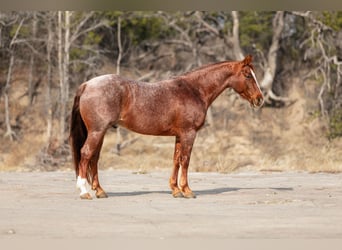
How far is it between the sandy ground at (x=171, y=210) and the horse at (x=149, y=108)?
2.02ft

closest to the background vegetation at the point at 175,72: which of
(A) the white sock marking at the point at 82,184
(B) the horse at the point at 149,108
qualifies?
(B) the horse at the point at 149,108

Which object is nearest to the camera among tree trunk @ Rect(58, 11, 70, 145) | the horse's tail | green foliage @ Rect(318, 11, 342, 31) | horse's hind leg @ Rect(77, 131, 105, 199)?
horse's hind leg @ Rect(77, 131, 105, 199)

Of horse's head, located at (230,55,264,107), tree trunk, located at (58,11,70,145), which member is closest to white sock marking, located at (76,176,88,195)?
horse's head, located at (230,55,264,107)

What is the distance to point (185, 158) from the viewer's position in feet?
37.6

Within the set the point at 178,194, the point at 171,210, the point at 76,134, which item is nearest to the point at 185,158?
the point at 178,194

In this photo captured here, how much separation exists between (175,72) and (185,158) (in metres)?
22.5

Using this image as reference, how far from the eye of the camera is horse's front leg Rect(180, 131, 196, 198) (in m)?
11.3

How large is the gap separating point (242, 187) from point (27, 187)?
390cm

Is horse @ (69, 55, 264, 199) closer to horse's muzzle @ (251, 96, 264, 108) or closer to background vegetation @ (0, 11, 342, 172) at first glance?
horse's muzzle @ (251, 96, 264, 108)

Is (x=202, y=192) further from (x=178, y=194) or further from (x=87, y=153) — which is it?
(x=87, y=153)

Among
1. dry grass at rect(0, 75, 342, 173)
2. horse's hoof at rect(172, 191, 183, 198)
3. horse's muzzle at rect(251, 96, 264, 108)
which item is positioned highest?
horse's muzzle at rect(251, 96, 264, 108)

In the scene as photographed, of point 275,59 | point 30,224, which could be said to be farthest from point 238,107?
point 30,224

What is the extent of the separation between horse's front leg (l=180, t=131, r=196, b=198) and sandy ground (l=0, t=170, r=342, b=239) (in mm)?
232

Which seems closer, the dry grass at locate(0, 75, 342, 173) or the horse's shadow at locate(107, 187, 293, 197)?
the horse's shadow at locate(107, 187, 293, 197)
